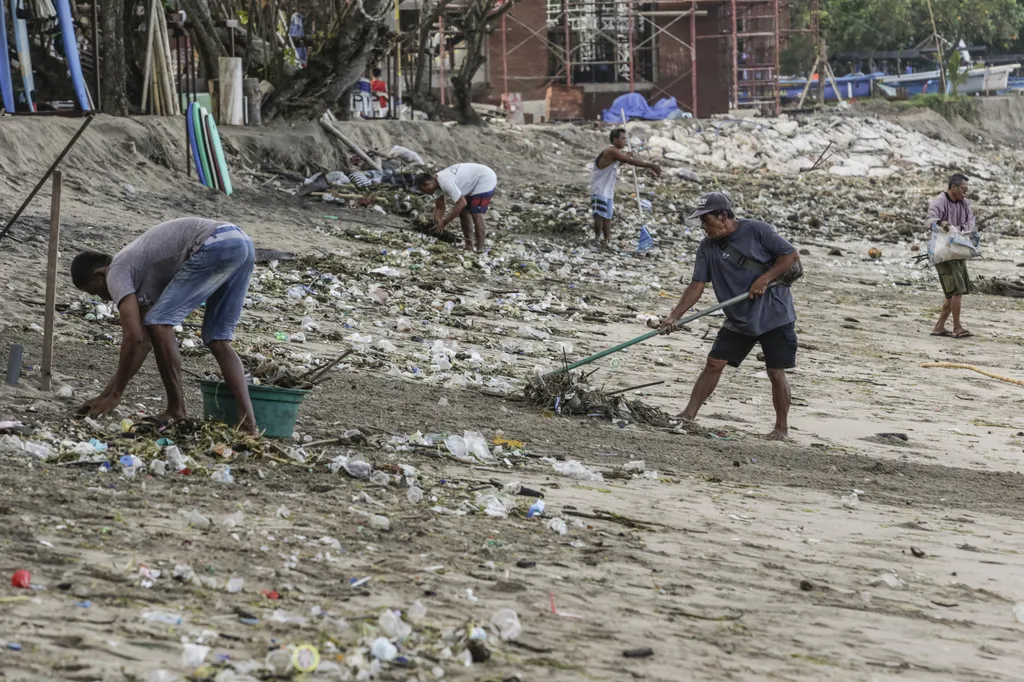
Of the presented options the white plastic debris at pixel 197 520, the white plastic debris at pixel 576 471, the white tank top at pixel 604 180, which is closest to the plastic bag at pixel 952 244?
the white tank top at pixel 604 180

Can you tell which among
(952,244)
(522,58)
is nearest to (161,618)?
(952,244)

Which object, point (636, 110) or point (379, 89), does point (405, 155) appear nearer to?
point (379, 89)

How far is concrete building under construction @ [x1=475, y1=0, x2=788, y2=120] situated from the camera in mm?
32094

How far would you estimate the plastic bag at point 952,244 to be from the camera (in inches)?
445

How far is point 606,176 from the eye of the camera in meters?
15.2

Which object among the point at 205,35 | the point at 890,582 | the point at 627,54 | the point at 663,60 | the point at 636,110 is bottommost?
the point at 890,582

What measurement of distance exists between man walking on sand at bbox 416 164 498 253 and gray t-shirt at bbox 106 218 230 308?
777 cm

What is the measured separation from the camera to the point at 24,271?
9445 mm

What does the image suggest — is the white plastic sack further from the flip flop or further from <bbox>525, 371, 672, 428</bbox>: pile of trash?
the flip flop

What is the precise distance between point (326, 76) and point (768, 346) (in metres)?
11.8

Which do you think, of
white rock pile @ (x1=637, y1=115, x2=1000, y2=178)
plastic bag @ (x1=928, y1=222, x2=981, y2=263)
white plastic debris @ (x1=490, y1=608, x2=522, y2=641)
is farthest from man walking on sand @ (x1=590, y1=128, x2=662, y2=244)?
white rock pile @ (x1=637, y1=115, x2=1000, y2=178)

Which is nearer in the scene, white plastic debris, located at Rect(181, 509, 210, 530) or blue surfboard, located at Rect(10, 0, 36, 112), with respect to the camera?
white plastic debris, located at Rect(181, 509, 210, 530)

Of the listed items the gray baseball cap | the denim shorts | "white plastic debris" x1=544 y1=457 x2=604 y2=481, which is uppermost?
the gray baseball cap

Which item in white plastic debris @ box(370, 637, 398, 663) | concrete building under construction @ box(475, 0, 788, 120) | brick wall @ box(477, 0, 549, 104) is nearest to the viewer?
white plastic debris @ box(370, 637, 398, 663)
